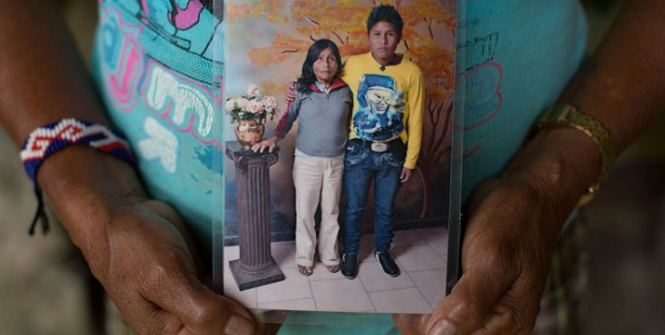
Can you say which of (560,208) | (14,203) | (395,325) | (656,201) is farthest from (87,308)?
(656,201)

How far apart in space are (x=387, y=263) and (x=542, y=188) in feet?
0.67

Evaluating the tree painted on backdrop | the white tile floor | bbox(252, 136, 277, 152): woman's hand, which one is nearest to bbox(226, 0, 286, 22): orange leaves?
the tree painted on backdrop

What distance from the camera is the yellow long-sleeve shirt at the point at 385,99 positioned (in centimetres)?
54

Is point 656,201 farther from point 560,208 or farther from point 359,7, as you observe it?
point 359,7

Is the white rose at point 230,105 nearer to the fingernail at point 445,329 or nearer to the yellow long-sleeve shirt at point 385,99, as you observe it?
the yellow long-sleeve shirt at point 385,99

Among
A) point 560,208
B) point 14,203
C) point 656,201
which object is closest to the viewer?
point 560,208

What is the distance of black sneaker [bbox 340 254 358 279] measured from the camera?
1.86ft

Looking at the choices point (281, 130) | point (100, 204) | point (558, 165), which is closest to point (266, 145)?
point (281, 130)

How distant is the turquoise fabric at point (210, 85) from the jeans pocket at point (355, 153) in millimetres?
96

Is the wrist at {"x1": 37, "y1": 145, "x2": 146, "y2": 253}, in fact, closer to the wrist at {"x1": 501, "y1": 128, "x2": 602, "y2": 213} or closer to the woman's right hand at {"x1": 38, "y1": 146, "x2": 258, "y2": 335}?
the woman's right hand at {"x1": 38, "y1": 146, "x2": 258, "y2": 335}

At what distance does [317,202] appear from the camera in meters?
0.56

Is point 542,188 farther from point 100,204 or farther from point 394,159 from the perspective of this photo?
point 100,204

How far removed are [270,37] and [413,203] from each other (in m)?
0.20

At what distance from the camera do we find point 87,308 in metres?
1.32
